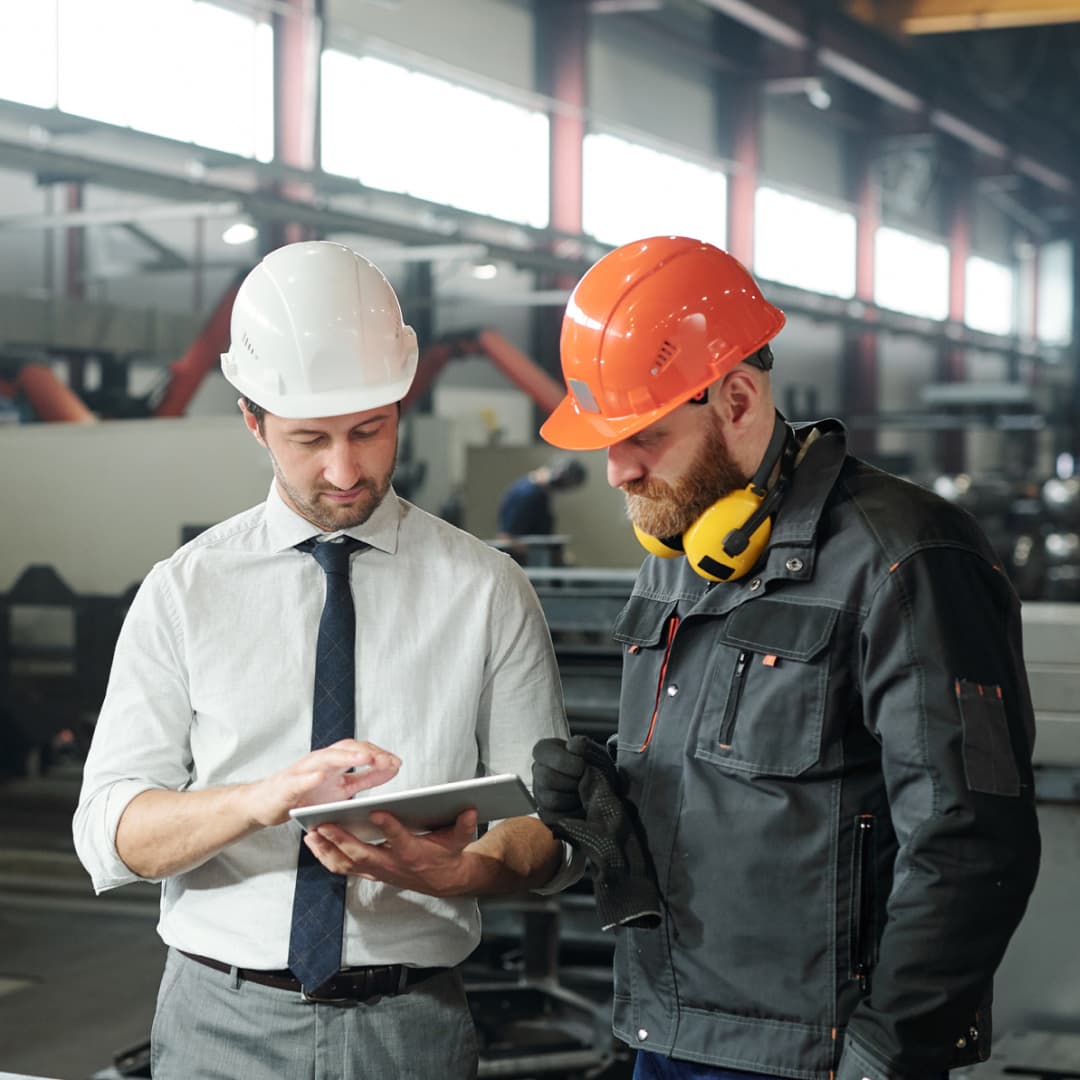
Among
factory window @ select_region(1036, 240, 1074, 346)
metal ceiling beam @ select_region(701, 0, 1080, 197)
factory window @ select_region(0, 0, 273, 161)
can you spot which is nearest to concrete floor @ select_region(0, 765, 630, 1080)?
factory window @ select_region(0, 0, 273, 161)

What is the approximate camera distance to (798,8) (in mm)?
13875

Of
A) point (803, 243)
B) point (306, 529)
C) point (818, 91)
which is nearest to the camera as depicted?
point (306, 529)

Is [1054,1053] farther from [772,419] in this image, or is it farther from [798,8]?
[798,8]

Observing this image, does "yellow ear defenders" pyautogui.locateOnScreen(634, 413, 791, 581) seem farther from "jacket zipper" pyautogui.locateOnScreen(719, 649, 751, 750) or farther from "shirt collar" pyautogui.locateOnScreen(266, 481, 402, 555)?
"shirt collar" pyautogui.locateOnScreen(266, 481, 402, 555)

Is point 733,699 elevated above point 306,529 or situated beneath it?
situated beneath

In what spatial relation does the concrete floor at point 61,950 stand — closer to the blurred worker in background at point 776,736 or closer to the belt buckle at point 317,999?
the belt buckle at point 317,999

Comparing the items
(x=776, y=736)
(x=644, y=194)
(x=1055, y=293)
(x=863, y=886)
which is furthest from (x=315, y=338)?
(x=1055, y=293)

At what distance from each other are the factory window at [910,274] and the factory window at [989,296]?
24.1 inches

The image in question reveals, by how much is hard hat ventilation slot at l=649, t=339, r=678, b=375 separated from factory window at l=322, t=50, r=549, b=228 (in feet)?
25.6

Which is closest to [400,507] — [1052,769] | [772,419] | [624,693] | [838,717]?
[624,693]

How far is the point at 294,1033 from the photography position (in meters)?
1.45

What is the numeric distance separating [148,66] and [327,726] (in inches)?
287

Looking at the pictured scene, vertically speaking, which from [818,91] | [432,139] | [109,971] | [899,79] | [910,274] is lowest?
[109,971]

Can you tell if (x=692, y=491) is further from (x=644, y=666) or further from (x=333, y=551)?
(x=333, y=551)
